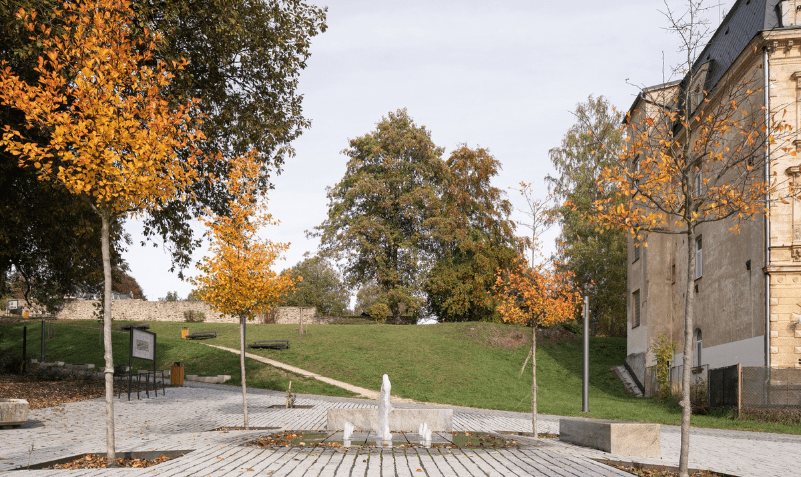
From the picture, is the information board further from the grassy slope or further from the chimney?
the chimney

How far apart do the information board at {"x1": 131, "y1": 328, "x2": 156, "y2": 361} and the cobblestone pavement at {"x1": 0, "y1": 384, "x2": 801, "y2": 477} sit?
168cm

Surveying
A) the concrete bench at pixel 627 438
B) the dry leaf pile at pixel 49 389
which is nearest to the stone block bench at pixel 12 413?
the dry leaf pile at pixel 49 389

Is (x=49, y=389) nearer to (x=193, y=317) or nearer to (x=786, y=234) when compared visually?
(x=786, y=234)

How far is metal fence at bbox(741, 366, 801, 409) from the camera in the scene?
18.7 meters

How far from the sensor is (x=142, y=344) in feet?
67.9

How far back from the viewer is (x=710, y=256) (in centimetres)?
2467

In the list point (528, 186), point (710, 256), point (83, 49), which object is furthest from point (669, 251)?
point (83, 49)

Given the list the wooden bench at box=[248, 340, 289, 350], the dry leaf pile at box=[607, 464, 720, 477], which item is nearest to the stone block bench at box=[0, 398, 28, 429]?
the dry leaf pile at box=[607, 464, 720, 477]

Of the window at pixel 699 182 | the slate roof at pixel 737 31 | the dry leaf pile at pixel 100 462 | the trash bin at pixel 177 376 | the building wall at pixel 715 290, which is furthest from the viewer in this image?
the trash bin at pixel 177 376

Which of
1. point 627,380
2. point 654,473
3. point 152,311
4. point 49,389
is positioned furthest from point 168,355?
point 654,473

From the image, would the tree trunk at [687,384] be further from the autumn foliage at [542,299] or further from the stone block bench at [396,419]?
the autumn foliage at [542,299]

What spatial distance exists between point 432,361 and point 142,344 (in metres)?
14.9

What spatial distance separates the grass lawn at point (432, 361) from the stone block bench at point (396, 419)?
8.03m

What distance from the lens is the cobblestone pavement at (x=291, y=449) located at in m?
8.02
